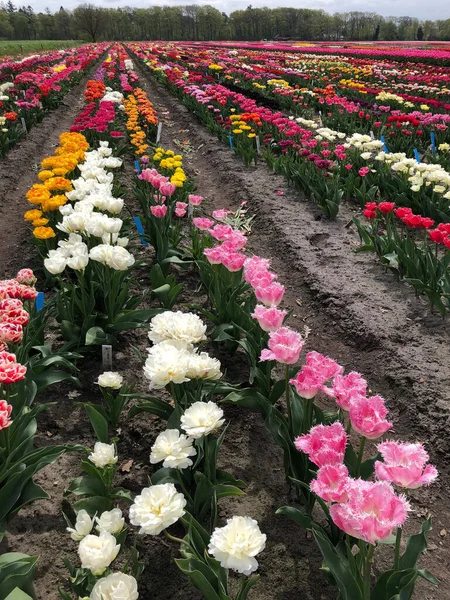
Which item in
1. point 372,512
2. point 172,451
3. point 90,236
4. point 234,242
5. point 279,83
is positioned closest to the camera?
point 372,512

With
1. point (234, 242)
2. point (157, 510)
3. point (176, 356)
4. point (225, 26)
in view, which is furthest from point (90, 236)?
point (225, 26)

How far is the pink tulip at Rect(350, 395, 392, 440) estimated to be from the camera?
4.69 feet

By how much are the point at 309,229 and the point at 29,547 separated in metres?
4.15

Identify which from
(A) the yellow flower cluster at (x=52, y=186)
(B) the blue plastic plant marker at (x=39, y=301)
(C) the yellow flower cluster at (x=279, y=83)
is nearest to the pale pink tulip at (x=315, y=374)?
(B) the blue plastic plant marker at (x=39, y=301)

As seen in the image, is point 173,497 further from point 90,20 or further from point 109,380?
point 90,20

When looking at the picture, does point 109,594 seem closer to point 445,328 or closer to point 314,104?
point 445,328

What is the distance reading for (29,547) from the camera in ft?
6.40

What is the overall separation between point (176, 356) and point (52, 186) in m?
2.82

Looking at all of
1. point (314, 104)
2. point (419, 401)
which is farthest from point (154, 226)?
point (314, 104)

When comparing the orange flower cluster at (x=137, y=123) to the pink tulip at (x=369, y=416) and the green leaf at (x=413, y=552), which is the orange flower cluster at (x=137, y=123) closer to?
the pink tulip at (x=369, y=416)

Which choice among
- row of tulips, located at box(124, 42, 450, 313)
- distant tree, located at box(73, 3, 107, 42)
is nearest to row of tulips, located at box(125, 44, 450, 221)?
row of tulips, located at box(124, 42, 450, 313)

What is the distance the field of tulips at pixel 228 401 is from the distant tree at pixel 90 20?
68580mm

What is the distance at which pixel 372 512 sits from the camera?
1183 millimetres

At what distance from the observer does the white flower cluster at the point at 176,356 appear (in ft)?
5.94
